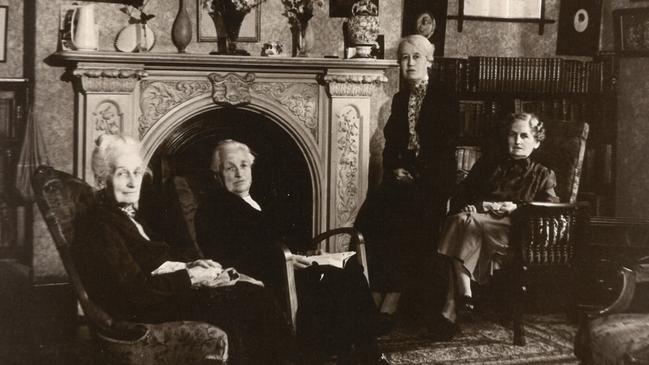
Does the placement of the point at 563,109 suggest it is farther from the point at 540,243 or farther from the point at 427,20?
the point at 540,243

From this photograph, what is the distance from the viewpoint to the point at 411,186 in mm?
4957

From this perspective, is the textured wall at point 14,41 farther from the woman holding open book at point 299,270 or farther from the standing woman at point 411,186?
the standing woman at point 411,186

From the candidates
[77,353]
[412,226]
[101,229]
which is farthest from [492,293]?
[101,229]

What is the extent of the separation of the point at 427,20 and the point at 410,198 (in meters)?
1.29

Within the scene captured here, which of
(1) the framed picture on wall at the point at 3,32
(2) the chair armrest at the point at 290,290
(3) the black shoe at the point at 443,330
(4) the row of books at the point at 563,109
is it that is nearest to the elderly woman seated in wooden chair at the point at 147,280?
(2) the chair armrest at the point at 290,290

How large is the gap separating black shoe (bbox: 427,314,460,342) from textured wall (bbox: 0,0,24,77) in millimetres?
2784

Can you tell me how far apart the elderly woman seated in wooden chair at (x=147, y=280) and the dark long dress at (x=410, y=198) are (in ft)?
5.76

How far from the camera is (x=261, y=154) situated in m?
4.92

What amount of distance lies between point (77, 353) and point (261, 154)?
1672 millimetres

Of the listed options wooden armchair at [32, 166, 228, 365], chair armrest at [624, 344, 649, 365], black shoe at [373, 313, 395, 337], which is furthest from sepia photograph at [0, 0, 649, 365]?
wooden armchair at [32, 166, 228, 365]

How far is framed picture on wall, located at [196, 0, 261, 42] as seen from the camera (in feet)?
15.8

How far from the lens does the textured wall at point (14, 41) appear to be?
15.1 feet

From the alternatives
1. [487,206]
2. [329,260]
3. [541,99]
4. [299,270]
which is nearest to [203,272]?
[299,270]

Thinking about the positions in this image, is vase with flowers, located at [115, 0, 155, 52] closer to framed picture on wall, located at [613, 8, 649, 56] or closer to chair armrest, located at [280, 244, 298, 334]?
chair armrest, located at [280, 244, 298, 334]
